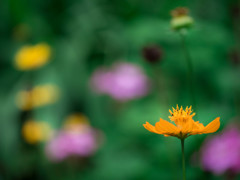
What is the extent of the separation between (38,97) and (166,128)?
1294 mm

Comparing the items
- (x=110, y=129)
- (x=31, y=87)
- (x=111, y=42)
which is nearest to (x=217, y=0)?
(x=111, y=42)

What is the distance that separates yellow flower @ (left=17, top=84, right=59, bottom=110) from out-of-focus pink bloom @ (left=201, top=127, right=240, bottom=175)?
845 millimetres

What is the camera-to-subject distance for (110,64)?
1966 mm

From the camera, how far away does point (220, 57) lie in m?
1.57

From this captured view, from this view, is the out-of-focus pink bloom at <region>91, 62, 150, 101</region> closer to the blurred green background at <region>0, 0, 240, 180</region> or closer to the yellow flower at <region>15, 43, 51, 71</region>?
the blurred green background at <region>0, 0, 240, 180</region>

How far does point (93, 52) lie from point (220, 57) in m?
0.72

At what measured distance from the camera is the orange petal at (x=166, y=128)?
32cm

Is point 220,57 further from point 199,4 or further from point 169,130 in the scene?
point 169,130

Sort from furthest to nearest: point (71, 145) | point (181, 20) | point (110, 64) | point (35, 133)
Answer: point (110, 64) < point (35, 133) < point (71, 145) < point (181, 20)

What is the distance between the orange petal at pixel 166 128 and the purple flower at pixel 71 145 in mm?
886

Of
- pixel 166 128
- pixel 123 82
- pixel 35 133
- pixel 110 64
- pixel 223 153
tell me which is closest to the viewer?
pixel 166 128

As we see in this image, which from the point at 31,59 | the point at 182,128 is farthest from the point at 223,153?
the point at 31,59

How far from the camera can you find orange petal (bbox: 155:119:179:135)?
1.06 feet

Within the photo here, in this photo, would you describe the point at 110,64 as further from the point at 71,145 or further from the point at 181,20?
the point at 181,20
